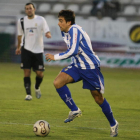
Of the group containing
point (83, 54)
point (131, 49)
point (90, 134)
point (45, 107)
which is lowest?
point (131, 49)

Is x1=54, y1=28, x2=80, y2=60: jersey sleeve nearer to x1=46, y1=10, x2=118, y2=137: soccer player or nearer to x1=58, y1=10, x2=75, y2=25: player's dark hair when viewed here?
x1=46, y1=10, x2=118, y2=137: soccer player

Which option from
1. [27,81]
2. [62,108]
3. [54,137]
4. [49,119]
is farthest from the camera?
[27,81]

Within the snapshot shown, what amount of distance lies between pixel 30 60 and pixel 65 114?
8.57 ft

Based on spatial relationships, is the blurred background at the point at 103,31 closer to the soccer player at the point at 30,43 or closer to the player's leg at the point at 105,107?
the soccer player at the point at 30,43

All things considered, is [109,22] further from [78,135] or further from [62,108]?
[78,135]

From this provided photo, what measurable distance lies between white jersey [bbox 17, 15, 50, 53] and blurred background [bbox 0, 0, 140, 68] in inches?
431

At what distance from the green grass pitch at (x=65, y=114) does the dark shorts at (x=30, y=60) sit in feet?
2.51

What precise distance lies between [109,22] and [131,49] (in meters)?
1.81

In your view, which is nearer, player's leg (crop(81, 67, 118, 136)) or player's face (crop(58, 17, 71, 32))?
player's leg (crop(81, 67, 118, 136))

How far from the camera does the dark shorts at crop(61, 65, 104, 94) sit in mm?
6205

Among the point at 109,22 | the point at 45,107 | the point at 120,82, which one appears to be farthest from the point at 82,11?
the point at 45,107

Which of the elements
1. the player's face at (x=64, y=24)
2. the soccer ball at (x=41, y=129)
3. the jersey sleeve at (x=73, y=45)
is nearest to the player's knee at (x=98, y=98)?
the jersey sleeve at (x=73, y=45)

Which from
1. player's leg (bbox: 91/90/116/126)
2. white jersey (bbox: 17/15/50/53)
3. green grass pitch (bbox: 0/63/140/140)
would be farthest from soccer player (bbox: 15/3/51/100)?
player's leg (bbox: 91/90/116/126)

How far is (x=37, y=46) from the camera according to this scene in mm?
10312
